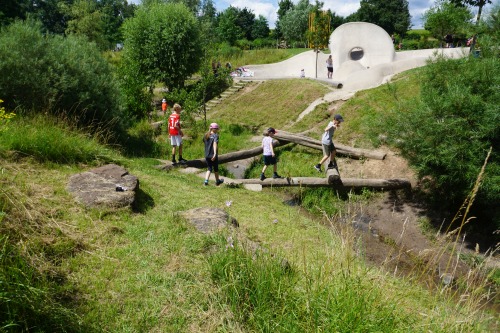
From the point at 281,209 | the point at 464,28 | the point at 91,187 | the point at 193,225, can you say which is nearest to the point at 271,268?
the point at 193,225

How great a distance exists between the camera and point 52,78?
9086 millimetres

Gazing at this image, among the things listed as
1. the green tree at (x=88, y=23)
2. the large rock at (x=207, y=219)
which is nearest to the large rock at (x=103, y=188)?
the large rock at (x=207, y=219)

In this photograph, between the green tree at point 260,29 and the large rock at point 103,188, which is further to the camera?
the green tree at point 260,29

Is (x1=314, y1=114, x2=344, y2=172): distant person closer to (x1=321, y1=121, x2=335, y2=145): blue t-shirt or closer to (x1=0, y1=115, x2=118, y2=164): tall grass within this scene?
(x1=321, y1=121, x2=335, y2=145): blue t-shirt

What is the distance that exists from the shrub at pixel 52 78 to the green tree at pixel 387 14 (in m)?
51.9

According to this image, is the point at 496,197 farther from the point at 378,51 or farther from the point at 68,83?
the point at 378,51

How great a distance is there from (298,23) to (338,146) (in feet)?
124

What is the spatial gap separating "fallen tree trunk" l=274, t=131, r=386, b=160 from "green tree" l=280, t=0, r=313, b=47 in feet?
116

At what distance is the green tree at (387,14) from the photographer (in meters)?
52.8

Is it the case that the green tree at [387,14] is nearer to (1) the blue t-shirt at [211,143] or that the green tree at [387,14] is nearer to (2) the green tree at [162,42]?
(2) the green tree at [162,42]

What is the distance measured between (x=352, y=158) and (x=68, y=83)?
8.52m

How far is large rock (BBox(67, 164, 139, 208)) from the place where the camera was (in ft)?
17.0

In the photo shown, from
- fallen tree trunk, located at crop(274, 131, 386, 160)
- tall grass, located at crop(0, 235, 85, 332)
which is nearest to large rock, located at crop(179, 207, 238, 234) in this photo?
tall grass, located at crop(0, 235, 85, 332)

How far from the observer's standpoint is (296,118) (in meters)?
15.4
